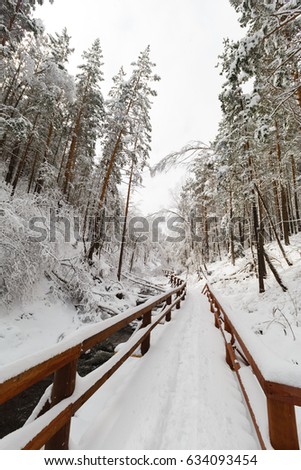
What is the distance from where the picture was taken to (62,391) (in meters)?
1.75

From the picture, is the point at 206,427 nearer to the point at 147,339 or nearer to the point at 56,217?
the point at 147,339

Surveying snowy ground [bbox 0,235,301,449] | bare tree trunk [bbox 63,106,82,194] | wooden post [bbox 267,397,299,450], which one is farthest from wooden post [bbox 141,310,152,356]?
bare tree trunk [bbox 63,106,82,194]

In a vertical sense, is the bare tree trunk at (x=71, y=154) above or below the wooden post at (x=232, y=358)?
above

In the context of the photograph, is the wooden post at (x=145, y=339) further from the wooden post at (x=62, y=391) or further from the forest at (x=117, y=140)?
the forest at (x=117, y=140)

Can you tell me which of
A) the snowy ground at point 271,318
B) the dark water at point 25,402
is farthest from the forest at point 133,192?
the dark water at point 25,402

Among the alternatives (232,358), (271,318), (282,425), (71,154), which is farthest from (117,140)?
(282,425)

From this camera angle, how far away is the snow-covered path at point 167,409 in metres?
2.15

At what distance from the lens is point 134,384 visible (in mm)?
3168

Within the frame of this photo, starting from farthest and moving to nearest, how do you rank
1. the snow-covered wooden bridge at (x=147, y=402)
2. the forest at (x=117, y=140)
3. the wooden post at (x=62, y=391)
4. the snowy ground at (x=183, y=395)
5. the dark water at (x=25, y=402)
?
1. the forest at (x=117, y=140)
2. the dark water at (x=25, y=402)
3. the snowy ground at (x=183, y=395)
4. the wooden post at (x=62, y=391)
5. the snow-covered wooden bridge at (x=147, y=402)

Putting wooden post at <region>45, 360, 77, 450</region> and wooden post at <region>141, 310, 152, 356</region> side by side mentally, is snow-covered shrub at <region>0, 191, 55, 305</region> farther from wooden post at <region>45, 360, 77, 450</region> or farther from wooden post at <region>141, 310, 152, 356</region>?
wooden post at <region>45, 360, 77, 450</region>

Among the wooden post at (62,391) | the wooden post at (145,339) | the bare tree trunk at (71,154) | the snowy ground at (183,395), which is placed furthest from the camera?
the bare tree trunk at (71,154)

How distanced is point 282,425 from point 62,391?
1608 mm

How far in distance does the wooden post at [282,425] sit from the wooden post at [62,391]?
1490 mm
